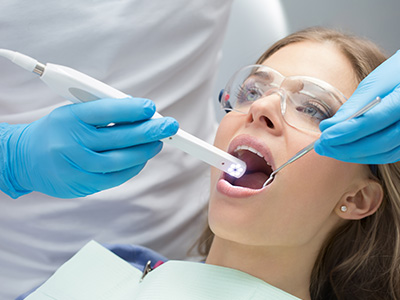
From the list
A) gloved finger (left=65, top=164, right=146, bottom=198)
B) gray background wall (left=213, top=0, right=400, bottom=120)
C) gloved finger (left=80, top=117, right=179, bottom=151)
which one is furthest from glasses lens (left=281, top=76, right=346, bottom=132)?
gray background wall (left=213, top=0, right=400, bottom=120)

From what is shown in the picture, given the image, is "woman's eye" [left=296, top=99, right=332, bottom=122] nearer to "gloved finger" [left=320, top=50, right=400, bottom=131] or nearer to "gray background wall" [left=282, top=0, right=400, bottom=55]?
"gloved finger" [left=320, top=50, right=400, bottom=131]

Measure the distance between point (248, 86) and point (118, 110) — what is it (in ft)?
1.52

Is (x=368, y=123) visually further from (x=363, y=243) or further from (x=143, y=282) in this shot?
(x=143, y=282)

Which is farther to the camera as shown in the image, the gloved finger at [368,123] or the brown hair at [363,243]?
the brown hair at [363,243]

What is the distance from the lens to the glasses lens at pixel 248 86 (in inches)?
58.9

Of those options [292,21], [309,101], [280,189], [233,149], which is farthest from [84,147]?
[292,21]

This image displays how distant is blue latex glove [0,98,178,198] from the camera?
1.29 metres

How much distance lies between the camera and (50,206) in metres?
1.77

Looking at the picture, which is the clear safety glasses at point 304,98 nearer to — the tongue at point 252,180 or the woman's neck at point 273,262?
the tongue at point 252,180

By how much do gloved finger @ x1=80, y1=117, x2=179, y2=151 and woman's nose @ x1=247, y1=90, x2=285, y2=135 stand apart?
23 cm

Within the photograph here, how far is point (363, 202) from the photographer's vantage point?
150cm

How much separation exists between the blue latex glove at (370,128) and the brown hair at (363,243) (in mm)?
262

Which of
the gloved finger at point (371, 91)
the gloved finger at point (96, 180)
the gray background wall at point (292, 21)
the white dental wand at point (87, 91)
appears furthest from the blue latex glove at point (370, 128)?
the gray background wall at point (292, 21)

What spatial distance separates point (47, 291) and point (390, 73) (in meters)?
1.16
